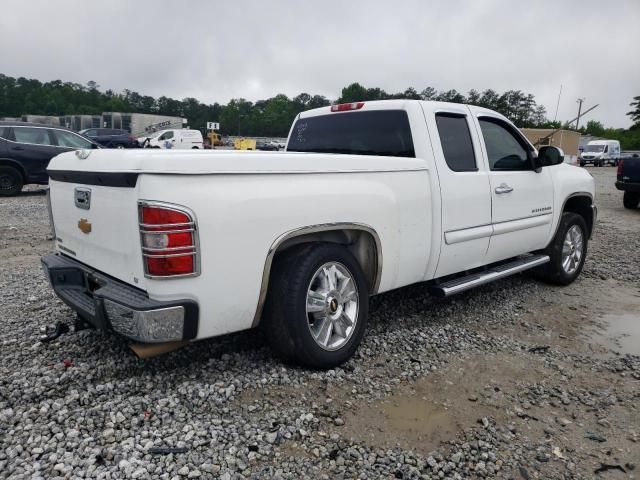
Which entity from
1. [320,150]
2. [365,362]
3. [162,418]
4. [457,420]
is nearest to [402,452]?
[457,420]

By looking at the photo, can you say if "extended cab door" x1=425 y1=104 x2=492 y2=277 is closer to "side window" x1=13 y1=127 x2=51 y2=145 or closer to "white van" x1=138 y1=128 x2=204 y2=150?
"side window" x1=13 y1=127 x2=51 y2=145

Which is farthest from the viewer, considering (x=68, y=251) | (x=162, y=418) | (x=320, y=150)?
(x=320, y=150)

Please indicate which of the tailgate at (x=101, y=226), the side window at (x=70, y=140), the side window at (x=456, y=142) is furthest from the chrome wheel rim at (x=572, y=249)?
the side window at (x=70, y=140)

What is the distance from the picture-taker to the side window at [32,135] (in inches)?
453

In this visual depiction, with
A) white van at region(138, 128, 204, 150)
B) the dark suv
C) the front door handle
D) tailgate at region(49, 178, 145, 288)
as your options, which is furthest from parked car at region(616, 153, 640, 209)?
white van at region(138, 128, 204, 150)

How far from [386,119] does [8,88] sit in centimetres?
11814

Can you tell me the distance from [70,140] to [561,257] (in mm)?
11625

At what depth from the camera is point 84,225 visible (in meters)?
3.01

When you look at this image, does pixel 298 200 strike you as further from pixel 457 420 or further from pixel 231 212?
pixel 457 420

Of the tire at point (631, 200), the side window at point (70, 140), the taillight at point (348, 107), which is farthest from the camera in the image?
the tire at point (631, 200)

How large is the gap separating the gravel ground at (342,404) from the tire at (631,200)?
415 inches

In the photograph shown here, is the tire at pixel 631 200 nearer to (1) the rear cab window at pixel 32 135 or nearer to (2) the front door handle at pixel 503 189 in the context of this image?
(2) the front door handle at pixel 503 189

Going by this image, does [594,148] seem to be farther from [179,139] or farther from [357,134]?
[357,134]

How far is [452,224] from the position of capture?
3863mm
